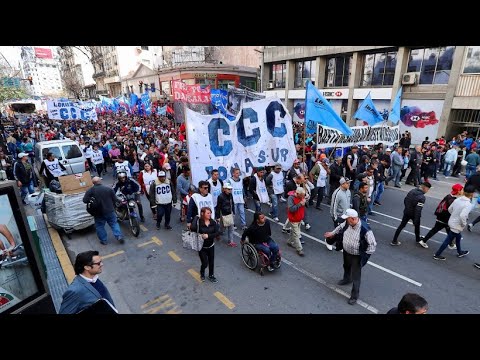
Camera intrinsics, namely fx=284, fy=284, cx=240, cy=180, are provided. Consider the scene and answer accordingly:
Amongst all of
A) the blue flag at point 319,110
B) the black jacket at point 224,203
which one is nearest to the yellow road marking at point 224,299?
the black jacket at point 224,203

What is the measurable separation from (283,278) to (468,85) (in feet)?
59.3

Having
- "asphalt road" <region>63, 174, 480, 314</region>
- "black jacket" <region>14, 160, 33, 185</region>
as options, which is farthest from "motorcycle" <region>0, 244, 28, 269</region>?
"black jacket" <region>14, 160, 33, 185</region>

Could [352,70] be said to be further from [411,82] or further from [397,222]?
[397,222]

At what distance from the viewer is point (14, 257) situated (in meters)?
3.02

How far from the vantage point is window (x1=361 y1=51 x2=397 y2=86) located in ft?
68.2

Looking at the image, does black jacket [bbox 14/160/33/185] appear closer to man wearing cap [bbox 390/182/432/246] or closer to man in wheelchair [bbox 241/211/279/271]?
man in wheelchair [bbox 241/211/279/271]

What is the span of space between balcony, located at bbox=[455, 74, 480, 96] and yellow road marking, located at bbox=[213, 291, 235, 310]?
18913 mm

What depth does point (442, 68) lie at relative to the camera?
58.5ft

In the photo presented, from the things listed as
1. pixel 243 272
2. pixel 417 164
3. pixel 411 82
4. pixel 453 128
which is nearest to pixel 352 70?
pixel 411 82

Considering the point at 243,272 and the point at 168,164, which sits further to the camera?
the point at 168,164

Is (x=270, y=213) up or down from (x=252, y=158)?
down

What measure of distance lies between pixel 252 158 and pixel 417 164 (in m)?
7.83

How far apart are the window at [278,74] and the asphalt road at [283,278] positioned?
85.6 feet

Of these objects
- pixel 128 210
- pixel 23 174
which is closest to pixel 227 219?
pixel 128 210
